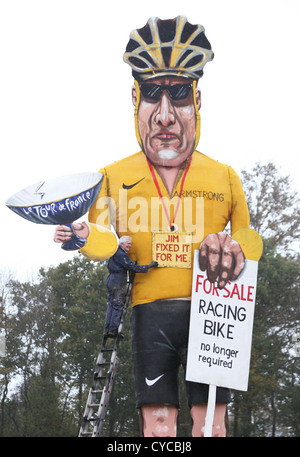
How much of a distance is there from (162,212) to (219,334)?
1.59 m

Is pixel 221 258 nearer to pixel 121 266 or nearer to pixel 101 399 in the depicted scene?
pixel 121 266

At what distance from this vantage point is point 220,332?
25.6ft

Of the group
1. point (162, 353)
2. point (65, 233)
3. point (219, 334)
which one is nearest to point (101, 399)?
point (162, 353)

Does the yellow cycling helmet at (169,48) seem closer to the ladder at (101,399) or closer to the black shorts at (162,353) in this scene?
the ladder at (101,399)

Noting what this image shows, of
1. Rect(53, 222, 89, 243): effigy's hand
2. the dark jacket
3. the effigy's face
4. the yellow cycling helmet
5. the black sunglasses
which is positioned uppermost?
the yellow cycling helmet

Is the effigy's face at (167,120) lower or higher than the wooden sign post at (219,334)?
higher

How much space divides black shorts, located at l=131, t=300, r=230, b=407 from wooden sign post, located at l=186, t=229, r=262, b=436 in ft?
0.57

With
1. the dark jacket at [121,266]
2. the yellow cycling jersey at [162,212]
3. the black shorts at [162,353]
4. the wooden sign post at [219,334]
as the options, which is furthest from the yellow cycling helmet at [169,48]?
the black shorts at [162,353]

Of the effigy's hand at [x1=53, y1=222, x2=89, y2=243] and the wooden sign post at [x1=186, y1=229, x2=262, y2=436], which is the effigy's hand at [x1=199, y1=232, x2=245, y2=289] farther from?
the effigy's hand at [x1=53, y1=222, x2=89, y2=243]

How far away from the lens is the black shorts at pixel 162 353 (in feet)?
25.2

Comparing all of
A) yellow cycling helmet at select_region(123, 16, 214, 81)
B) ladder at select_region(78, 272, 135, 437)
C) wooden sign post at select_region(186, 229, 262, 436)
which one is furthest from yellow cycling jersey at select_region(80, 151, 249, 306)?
yellow cycling helmet at select_region(123, 16, 214, 81)

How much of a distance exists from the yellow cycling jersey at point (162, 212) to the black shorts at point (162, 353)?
170 millimetres

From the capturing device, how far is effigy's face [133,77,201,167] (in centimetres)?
834
